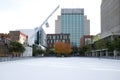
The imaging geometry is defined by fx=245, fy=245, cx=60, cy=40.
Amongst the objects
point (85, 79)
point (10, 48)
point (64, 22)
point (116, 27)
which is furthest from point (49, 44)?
point (85, 79)

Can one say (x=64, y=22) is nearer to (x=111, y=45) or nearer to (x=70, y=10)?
(x=70, y=10)

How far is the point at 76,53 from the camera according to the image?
144m

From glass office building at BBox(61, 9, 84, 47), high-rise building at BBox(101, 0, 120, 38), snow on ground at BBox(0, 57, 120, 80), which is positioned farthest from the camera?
glass office building at BBox(61, 9, 84, 47)

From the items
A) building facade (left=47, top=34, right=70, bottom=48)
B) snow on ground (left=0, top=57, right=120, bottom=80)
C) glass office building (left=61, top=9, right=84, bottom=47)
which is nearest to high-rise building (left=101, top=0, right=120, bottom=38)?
building facade (left=47, top=34, right=70, bottom=48)

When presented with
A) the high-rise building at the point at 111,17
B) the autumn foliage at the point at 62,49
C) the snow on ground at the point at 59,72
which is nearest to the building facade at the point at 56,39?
the autumn foliage at the point at 62,49

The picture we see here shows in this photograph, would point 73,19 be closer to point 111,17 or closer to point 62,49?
point 62,49

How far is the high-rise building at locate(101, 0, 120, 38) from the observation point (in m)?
91.7

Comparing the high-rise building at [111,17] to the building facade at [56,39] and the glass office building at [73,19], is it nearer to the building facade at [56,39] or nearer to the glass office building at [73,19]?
the building facade at [56,39]

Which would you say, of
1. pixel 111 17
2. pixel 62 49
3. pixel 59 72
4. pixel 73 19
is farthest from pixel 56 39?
pixel 59 72

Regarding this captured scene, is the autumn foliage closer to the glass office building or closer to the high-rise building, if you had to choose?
the high-rise building

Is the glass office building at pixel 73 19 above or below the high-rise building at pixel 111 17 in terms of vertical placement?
above

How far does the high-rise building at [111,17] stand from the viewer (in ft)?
301

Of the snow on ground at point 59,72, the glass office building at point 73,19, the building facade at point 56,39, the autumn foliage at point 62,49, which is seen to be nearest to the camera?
the snow on ground at point 59,72

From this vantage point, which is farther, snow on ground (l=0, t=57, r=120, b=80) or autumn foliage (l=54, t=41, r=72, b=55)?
autumn foliage (l=54, t=41, r=72, b=55)
